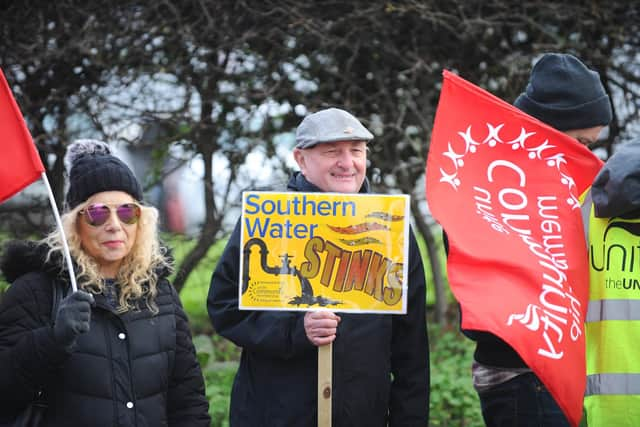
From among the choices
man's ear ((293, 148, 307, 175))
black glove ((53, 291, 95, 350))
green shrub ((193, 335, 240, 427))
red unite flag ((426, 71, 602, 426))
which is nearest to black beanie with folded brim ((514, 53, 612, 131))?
red unite flag ((426, 71, 602, 426))

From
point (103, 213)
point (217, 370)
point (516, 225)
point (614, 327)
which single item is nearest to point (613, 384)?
point (614, 327)

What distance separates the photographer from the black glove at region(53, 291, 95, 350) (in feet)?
9.21

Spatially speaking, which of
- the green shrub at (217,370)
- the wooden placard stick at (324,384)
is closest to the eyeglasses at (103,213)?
the wooden placard stick at (324,384)

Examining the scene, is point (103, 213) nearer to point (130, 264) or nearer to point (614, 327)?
point (130, 264)

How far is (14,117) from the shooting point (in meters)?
3.17

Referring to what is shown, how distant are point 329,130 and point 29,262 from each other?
1.12m

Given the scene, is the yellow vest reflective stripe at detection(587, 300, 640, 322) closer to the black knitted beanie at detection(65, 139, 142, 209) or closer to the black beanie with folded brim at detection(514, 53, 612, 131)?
the black beanie with folded brim at detection(514, 53, 612, 131)

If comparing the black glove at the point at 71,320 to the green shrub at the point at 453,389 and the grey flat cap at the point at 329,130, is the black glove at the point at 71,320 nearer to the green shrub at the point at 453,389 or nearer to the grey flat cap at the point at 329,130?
the grey flat cap at the point at 329,130

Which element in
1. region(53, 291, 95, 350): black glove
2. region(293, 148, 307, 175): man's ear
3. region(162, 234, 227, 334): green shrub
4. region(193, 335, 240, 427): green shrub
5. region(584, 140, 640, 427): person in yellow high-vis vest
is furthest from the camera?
region(162, 234, 227, 334): green shrub

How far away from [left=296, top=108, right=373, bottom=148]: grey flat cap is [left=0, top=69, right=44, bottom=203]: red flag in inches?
36.8

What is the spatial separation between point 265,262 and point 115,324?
552 millimetres

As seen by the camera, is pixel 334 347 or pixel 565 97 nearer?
pixel 334 347

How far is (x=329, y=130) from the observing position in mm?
3207

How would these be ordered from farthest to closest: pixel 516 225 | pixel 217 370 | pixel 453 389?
pixel 217 370
pixel 453 389
pixel 516 225
